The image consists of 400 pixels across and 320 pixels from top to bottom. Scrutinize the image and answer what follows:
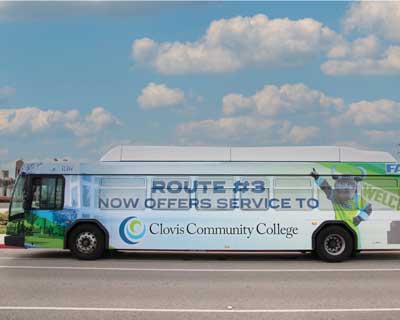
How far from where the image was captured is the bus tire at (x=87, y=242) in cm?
1302

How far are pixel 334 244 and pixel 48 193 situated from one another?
24.6 ft

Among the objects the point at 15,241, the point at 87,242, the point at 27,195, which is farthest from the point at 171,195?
the point at 15,241

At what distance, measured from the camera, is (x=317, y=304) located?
7.74 metres

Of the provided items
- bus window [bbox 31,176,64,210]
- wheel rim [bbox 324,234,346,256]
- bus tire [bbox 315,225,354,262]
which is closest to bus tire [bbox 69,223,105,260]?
bus window [bbox 31,176,64,210]

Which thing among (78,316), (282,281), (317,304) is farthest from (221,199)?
(78,316)

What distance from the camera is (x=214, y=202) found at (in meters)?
13.2

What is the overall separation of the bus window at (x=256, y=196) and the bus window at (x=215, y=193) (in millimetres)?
258

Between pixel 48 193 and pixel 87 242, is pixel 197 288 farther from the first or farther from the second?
pixel 48 193

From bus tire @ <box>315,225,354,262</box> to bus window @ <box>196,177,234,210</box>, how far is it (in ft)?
7.72

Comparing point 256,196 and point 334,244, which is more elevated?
point 256,196

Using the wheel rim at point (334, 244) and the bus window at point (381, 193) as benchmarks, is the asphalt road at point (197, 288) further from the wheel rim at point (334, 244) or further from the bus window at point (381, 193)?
the bus window at point (381, 193)

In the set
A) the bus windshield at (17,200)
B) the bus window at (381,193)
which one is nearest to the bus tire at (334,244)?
the bus window at (381,193)

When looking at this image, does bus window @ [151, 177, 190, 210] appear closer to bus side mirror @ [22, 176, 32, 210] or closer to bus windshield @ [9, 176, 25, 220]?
bus side mirror @ [22, 176, 32, 210]

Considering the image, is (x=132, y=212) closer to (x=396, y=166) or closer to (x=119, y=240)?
(x=119, y=240)
